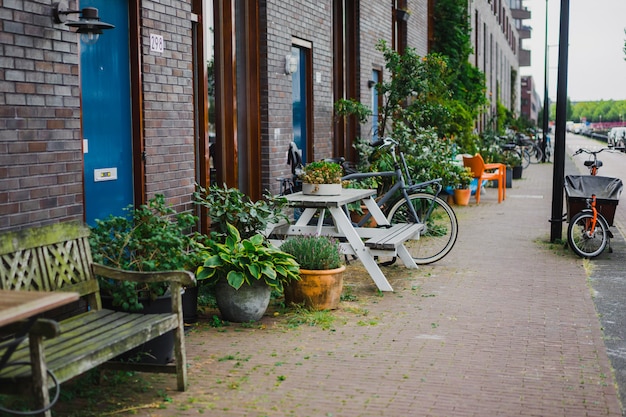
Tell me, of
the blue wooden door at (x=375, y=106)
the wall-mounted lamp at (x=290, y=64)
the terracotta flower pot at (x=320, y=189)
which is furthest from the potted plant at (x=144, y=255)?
the blue wooden door at (x=375, y=106)

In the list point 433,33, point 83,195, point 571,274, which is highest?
point 433,33

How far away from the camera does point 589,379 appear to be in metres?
5.42

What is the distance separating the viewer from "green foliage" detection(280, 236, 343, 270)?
7.33 meters

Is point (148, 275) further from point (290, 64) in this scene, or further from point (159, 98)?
point (290, 64)

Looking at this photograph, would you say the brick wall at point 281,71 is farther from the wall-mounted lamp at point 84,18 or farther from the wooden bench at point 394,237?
the wall-mounted lamp at point 84,18

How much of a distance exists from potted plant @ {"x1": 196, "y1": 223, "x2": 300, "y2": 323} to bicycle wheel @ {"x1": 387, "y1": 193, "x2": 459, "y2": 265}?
3.09 m

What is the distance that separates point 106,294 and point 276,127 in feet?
17.2

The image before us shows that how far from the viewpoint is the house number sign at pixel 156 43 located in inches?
293

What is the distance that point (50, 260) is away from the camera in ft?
16.5

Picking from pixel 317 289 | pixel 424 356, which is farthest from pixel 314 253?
pixel 424 356

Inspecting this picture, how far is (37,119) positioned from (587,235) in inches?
275

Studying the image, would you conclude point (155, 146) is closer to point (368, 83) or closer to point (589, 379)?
point (589, 379)

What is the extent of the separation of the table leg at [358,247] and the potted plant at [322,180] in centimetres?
51

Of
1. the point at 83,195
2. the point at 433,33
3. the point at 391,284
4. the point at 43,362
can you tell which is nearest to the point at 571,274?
the point at 391,284
